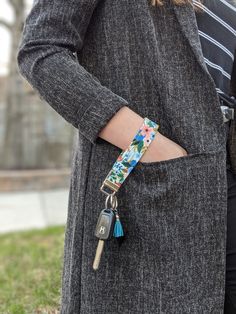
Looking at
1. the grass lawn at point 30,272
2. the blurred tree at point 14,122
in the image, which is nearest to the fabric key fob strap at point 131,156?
the grass lawn at point 30,272

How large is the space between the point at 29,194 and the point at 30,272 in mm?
5131

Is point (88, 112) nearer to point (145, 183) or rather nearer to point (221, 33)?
point (145, 183)

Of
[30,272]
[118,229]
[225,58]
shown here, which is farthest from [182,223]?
[30,272]

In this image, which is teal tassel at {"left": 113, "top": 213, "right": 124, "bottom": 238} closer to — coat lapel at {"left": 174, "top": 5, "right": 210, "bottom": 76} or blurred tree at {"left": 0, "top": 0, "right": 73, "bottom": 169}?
coat lapel at {"left": 174, "top": 5, "right": 210, "bottom": 76}

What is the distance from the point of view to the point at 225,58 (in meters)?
1.40

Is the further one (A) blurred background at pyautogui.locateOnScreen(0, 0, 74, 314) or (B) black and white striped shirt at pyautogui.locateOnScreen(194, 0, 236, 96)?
(A) blurred background at pyautogui.locateOnScreen(0, 0, 74, 314)

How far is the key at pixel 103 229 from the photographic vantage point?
4.00 ft

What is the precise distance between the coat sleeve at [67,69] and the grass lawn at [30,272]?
67.8 inches

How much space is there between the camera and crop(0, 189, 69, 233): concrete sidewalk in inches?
295

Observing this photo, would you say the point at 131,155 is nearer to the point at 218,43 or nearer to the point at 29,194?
the point at 218,43

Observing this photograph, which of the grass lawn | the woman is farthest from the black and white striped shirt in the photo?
the grass lawn

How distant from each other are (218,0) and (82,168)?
566 mm

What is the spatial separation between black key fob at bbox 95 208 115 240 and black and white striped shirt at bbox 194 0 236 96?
426mm

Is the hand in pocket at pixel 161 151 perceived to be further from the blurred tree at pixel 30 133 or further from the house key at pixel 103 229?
the blurred tree at pixel 30 133
